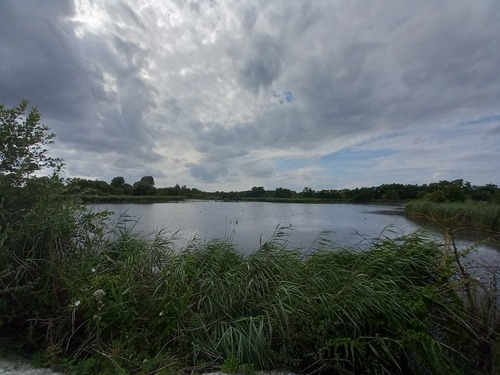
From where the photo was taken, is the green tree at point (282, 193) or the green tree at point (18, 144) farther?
the green tree at point (282, 193)

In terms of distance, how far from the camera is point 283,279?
→ 409cm

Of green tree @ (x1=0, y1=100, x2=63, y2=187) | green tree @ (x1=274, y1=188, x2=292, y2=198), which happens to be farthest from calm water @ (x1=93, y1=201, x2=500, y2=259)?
green tree @ (x1=274, y1=188, x2=292, y2=198)

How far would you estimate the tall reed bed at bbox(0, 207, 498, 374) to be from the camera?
293cm

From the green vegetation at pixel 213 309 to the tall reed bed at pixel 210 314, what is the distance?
0.6 inches

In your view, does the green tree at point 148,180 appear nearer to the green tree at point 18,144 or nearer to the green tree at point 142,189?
the green tree at point 142,189

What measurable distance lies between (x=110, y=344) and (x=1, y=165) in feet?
10.4

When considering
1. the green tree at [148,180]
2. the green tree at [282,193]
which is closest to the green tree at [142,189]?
the green tree at [148,180]

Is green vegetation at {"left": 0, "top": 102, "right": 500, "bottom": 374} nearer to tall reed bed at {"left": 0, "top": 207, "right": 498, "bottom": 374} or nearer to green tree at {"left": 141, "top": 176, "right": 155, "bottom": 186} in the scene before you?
tall reed bed at {"left": 0, "top": 207, "right": 498, "bottom": 374}

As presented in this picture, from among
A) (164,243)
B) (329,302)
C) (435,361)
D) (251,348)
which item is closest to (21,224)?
(164,243)

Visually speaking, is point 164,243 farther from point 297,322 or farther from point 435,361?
point 435,361

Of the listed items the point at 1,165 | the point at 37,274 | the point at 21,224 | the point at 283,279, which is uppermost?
the point at 1,165

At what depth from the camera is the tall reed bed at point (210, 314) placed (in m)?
2.93

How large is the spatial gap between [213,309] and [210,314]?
0.08 meters

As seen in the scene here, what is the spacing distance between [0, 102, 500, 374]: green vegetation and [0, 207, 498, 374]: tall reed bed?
15 mm
